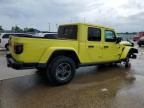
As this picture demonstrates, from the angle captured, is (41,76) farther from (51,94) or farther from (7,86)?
(51,94)

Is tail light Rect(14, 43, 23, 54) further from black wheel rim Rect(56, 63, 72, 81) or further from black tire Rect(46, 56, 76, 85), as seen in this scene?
black wheel rim Rect(56, 63, 72, 81)

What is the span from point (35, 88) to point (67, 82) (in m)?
1.06

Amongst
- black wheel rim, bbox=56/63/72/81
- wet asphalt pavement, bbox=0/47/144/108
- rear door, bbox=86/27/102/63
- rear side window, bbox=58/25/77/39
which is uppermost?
rear side window, bbox=58/25/77/39

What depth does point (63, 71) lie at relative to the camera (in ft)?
21.6

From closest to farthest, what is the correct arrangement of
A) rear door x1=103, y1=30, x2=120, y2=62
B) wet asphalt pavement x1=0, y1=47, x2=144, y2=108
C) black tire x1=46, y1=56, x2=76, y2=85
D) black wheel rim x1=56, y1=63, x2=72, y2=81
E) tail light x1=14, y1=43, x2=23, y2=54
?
wet asphalt pavement x1=0, y1=47, x2=144, y2=108
tail light x1=14, y1=43, x2=23, y2=54
black tire x1=46, y1=56, x2=76, y2=85
black wheel rim x1=56, y1=63, x2=72, y2=81
rear door x1=103, y1=30, x2=120, y2=62

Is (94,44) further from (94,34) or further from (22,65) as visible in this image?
(22,65)

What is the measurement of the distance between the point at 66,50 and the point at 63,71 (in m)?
0.68

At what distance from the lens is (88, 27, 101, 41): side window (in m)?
7.34

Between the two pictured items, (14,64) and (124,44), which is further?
(124,44)

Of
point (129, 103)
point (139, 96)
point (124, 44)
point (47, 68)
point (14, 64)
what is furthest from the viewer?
point (124, 44)

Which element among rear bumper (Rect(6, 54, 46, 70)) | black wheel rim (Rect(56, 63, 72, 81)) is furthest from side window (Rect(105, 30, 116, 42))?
rear bumper (Rect(6, 54, 46, 70))

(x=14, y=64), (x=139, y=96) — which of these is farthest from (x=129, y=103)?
(x=14, y=64)

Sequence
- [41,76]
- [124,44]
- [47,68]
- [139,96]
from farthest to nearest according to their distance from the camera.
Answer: [124,44], [41,76], [47,68], [139,96]

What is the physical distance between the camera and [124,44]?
955 cm
